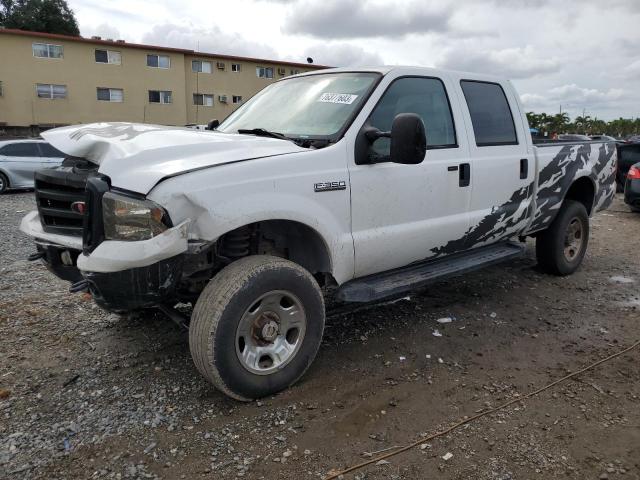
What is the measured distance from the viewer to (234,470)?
99.3 inches

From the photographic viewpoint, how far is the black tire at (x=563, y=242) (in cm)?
561

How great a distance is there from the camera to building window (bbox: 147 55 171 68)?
33594 mm

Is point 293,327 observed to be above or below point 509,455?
above

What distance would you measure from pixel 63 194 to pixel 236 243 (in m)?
1.11

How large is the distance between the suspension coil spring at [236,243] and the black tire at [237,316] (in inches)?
7.6

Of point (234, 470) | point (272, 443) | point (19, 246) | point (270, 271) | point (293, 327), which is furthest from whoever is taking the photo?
point (19, 246)

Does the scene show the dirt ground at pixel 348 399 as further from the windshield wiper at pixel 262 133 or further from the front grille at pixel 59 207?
the windshield wiper at pixel 262 133

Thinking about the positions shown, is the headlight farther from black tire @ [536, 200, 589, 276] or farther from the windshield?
black tire @ [536, 200, 589, 276]

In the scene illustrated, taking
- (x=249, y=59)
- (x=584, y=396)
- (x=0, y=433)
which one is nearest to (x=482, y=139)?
(x=584, y=396)

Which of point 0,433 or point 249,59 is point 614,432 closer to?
point 0,433

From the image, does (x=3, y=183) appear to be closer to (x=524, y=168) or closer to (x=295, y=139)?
(x=295, y=139)

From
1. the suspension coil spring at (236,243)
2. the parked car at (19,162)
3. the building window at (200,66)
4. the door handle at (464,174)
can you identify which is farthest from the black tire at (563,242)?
the building window at (200,66)

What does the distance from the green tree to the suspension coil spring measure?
2077 inches

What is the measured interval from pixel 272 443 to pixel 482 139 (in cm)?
301
